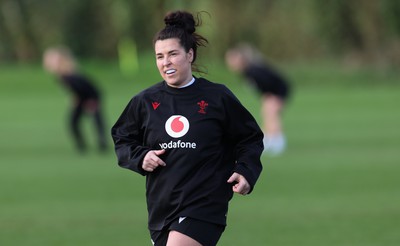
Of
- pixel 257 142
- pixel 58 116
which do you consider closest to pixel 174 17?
pixel 257 142

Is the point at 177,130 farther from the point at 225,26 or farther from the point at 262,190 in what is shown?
the point at 225,26

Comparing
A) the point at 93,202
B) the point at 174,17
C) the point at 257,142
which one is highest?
the point at 174,17

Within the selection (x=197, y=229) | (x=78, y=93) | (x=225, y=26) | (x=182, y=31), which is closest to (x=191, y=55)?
(x=182, y=31)

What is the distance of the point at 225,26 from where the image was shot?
2036 inches

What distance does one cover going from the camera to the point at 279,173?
17.4 m

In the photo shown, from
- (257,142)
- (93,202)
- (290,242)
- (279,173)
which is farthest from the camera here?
(279,173)

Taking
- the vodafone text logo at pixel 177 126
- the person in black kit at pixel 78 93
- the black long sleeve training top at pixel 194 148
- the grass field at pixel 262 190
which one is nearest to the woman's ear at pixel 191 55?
the black long sleeve training top at pixel 194 148

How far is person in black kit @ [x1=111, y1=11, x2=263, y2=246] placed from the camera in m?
6.22

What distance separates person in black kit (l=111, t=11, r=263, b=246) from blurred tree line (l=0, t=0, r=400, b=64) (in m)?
38.9

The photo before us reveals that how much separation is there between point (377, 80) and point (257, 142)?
1657 inches

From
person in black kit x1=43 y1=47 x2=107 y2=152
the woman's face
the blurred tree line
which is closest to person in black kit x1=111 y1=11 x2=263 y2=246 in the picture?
the woman's face

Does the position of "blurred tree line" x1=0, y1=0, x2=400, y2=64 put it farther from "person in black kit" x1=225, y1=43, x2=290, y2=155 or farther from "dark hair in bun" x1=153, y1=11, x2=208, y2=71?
"dark hair in bun" x1=153, y1=11, x2=208, y2=71

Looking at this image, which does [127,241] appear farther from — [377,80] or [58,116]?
[377,80]

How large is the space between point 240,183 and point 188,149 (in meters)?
0.39
